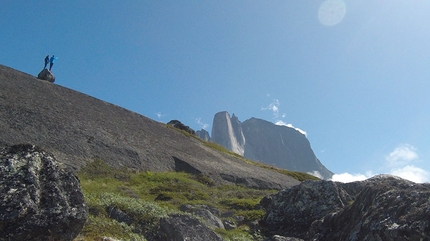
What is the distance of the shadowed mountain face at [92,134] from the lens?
88.7 feet

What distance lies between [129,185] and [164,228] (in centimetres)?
1494

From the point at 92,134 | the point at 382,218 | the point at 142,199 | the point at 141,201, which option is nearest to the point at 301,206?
the point at 141,201

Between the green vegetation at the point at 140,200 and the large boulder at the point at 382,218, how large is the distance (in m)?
4.16

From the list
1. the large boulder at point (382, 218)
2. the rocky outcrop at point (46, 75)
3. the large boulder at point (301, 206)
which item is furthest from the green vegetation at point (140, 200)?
the rocky outcrop at point (46, 75)

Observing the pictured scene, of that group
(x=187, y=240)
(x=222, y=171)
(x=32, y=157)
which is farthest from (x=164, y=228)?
(x=222, y=171)

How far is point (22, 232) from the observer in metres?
6.73

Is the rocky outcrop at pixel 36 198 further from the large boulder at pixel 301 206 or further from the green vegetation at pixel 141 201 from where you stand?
the large boulder at pixel 301 206

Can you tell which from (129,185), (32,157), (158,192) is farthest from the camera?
(129,185)

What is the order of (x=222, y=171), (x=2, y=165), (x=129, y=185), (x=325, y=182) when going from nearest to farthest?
(x=2, y=165) < (x=325, y=182) < (x=129, y=185) < (x=222, y=171)

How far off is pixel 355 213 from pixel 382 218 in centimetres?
215

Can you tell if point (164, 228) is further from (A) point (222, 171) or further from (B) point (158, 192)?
(A) point (222, 171)

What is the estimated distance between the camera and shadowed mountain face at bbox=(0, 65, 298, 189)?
2705 cm

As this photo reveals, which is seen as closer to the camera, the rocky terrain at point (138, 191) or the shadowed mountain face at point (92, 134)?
the rocky terrain at point (138, 191)

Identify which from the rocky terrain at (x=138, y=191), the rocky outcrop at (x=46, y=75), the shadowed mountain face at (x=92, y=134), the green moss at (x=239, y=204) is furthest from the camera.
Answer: the rocky outcrop at (x=46, y=75)
